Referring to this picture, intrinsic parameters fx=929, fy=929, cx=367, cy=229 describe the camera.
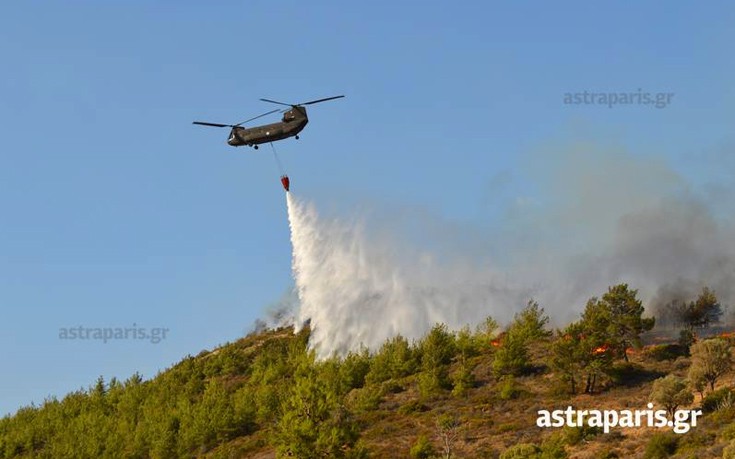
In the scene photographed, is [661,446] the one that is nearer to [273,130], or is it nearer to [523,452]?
[523,452]

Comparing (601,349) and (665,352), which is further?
(665,352)

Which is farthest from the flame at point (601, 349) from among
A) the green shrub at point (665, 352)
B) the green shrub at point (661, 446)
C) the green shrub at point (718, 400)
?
the green shrub at point (661, 446)

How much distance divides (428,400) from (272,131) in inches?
1328

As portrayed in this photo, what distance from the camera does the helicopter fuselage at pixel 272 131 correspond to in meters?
72.2

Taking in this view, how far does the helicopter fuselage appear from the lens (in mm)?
72250

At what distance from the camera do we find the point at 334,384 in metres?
98.0

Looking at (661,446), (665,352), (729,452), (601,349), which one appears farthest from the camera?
(665,352)

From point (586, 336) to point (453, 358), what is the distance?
77.2 feet

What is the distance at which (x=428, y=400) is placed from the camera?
92125mm

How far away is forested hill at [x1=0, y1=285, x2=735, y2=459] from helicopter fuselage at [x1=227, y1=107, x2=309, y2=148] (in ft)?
64.1

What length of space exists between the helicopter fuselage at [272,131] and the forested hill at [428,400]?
770 inches

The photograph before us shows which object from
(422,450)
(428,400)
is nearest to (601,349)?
(428,400)

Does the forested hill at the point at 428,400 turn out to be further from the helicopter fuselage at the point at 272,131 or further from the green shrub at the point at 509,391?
the helicopter fuselage at the point at 272,131

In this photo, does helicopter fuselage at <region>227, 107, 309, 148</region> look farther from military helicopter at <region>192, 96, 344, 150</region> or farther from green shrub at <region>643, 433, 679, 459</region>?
green shrub at <region>643, 433, 679, 459</region>
